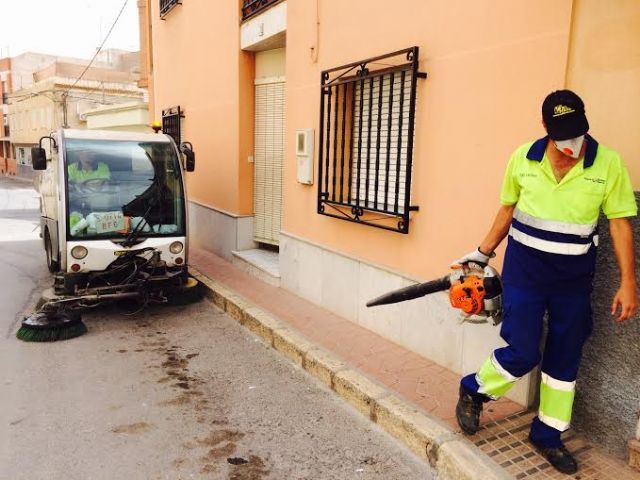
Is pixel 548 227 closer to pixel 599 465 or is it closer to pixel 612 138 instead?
pixel 612 138

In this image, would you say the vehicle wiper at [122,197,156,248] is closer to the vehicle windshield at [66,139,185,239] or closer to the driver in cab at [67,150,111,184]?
the vehicle windshield at [66,139,185,239]

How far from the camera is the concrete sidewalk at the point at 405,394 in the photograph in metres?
3.05

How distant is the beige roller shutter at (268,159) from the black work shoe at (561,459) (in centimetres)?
587

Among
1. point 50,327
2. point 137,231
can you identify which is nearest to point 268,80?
point 137,231

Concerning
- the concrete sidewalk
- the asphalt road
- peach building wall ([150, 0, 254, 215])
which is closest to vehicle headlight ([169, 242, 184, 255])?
the concrete sidewalk

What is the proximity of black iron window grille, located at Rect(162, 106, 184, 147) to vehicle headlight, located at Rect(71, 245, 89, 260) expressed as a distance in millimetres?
5583

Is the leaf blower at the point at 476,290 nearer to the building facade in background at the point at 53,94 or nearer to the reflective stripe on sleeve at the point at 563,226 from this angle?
the reflective stripe on sleeve at the point at 563,226

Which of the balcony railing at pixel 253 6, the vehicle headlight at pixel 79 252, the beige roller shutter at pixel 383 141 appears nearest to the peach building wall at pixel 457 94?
the beige roller shutter at pixel 383 141

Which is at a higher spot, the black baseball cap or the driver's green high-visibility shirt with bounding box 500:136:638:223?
the black baseball cap

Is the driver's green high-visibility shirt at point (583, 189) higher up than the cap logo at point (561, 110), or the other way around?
the cap logo at point (561, 110)

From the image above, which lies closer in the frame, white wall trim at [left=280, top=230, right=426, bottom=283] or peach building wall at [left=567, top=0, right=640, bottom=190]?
peach building wall at [left=567, top=0, right=640, bottom=190]

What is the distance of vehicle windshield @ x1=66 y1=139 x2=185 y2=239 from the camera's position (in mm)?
6152

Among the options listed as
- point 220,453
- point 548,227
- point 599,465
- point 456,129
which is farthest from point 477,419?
point 456,129

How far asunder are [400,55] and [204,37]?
612cm
